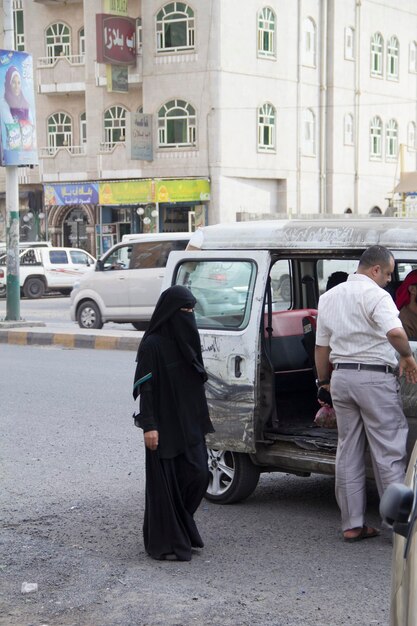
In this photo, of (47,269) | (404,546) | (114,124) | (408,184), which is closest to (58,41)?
(114,124)

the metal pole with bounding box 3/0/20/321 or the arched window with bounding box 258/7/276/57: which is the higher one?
the arched window with bounding box 258/7/276/57

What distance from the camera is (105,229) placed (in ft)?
145

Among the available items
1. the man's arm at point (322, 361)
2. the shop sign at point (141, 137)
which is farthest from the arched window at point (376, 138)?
the man's arm at point (322, 361)

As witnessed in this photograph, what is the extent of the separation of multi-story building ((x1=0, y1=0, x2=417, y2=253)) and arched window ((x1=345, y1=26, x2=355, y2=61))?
0.35ft

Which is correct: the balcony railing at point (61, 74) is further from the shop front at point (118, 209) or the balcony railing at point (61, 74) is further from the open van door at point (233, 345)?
the open van door at point (233, 345)

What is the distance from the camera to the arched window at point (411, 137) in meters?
51.8

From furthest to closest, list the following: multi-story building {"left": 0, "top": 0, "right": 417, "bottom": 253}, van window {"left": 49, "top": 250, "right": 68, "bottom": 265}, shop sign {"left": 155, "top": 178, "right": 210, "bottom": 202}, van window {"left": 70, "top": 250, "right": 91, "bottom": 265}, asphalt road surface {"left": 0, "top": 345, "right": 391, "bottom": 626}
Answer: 1. multi-story building {"left": 0, "top": 0, "right": 417, "bottom": 253}
2. shop sign {"left": 155, "top": 178, "right": 210, "bottom": 202}
3. van window {"left": 70, "top": 250, "right": 91, "bottom": 265}
4. van window {"left": 49, "top": 250, "right": 68, "bottom": 265}
5. asphalt road surface {"left": 0, "top": 345, "right": 391, "bottom": 626}

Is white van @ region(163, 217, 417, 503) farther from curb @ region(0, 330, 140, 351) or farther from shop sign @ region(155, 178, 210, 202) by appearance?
shop sign @ region(155, 178, 210, 202)

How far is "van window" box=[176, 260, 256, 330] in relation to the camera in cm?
705

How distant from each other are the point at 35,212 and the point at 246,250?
4066 cm

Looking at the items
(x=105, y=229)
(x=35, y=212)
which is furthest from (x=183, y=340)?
(x=35, y=212)

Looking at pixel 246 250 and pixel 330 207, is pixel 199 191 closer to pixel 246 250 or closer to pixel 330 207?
pixel 330 207

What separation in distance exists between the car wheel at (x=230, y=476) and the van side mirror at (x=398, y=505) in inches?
164

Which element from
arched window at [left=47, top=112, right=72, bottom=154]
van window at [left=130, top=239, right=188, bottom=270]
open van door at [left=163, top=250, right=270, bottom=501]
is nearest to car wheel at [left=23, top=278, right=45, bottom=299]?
arched window at [left=47, top=112, right=72, bottom=154]
